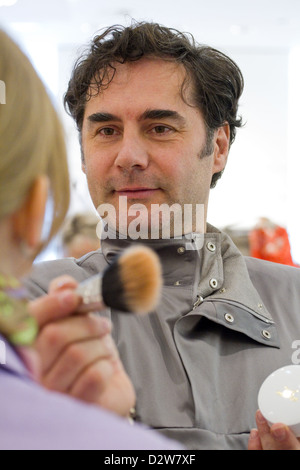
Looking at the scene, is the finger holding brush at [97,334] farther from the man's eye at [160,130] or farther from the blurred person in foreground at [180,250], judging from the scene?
the man's eye at [160,130]

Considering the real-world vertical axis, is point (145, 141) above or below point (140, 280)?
above

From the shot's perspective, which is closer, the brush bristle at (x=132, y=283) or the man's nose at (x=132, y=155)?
the brush bristle at (x=132, y=283)

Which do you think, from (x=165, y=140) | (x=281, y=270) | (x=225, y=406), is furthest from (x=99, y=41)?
(x=225, y=406)

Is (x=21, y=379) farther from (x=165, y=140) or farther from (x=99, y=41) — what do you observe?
(x=99, y=41)

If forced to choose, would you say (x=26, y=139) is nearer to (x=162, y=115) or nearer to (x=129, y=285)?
(x=129, y=285)

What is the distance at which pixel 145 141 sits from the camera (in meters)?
0.68

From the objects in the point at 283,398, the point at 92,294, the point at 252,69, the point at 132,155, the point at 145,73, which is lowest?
the point at 283,398

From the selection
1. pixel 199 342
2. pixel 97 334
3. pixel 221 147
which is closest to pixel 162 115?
pixel 221 147

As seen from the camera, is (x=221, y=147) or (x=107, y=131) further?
(x=221, y=147)

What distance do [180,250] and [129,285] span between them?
31cm

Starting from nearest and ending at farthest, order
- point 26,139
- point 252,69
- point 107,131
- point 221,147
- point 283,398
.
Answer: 1. point 26,139
2. point 283,398
3. point 107,131
4. point 221,147
5. point 252,69

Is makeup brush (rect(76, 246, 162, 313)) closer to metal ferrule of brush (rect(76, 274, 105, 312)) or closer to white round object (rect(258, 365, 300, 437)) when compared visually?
metal ferrule of brush (rect(76, 274, 105, 312))

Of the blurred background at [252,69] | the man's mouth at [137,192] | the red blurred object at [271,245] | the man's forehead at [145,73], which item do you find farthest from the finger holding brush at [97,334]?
the blurred background at [252,69]

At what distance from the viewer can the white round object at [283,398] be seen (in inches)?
18.9
